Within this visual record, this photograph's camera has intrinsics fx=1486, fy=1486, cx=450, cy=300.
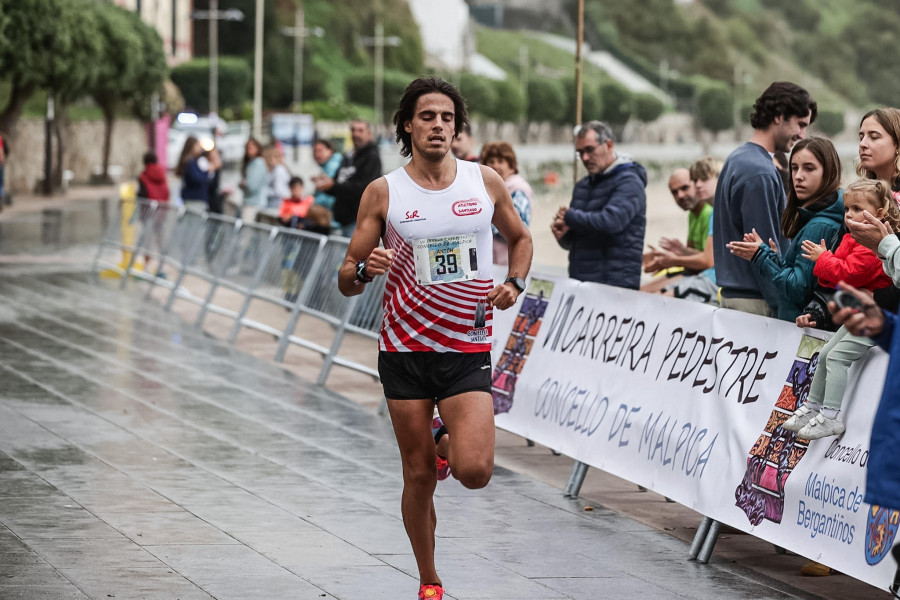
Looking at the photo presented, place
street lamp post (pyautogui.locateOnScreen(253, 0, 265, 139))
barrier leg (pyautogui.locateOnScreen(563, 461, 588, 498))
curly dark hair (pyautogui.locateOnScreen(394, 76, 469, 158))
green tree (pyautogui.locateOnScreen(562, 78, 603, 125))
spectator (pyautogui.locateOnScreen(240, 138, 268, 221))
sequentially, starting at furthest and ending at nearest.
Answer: green tree (pyautogui.locateOnScreen(562, 78, 603, 125)) → street lamp post (pyautogui.locateOnScreen(253, 0, 265, 139)) → spectator (pyautogui.locateOnScreen(240, 138, 268, 221)) → barrier leg (pyautogui.locateOnScreen(563, 461, 588, 498)) → curly dark hair (pyautogui.locateOnScreen(394, 76, 469, 158))

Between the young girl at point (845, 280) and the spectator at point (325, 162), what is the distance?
35.7 feet

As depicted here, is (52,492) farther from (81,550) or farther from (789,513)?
(789,513)

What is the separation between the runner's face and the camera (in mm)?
5605

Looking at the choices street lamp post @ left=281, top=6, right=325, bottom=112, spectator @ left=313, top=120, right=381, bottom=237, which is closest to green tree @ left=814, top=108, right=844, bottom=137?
street lamp post @ left=281, top=6, right=325, bottom=112

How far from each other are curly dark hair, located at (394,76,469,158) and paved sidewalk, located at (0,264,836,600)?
1845mm

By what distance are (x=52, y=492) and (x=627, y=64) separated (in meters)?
181

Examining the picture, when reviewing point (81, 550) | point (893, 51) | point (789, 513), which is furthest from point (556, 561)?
point (893, 51)

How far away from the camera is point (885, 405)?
13.4 ft

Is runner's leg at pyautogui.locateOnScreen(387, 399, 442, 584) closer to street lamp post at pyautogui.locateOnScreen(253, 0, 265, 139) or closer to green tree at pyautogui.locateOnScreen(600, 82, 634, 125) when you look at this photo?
street lamp post at pyautogui.locateOnScreen(253, 0, 265, 139)

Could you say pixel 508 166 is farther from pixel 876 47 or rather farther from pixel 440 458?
pixel 876 47

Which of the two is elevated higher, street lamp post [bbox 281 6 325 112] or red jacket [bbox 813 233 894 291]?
street lamp post [bbox 281 6 325 112]

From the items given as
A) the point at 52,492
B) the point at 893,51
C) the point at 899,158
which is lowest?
the point at 52,492

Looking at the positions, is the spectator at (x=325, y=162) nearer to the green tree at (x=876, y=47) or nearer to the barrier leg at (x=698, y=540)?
the barrier leg at (x=698, y=540)

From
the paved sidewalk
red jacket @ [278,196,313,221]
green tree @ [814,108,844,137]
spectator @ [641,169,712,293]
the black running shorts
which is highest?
green tree @ [814,108,844,137]
